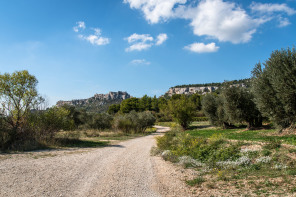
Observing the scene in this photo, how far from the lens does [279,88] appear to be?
1163 cm

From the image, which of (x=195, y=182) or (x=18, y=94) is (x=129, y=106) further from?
(x=195, y=182)

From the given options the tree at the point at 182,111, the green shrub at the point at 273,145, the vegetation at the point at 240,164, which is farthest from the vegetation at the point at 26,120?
the tree at the point at 182,111

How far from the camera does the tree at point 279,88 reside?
37.4ft

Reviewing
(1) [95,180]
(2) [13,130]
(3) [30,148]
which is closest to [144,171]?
(1) [95,180]

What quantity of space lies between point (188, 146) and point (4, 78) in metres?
14.2

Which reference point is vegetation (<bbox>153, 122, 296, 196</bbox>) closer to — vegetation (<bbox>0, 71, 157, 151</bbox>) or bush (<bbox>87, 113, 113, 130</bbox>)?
vegetation (<bbox>0, 71, 157, 151</bbox>)

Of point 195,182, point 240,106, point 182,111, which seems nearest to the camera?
point 195,182

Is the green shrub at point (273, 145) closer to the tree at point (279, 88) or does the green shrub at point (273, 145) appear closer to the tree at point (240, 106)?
the tree at point (279, 88)

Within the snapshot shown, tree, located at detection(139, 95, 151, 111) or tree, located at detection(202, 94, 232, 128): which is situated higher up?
tree, located at detection(139, 95, 151, 111)

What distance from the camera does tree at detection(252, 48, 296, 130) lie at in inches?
449

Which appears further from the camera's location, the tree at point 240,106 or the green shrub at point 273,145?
the tree at point 240,106

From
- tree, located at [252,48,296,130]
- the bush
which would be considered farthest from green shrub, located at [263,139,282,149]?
the bush

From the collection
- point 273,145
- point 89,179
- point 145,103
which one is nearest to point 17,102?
point 89,179

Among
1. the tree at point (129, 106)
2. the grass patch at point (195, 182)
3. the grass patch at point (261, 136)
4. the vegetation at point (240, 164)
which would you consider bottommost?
the grass patch at point (195, 182)
